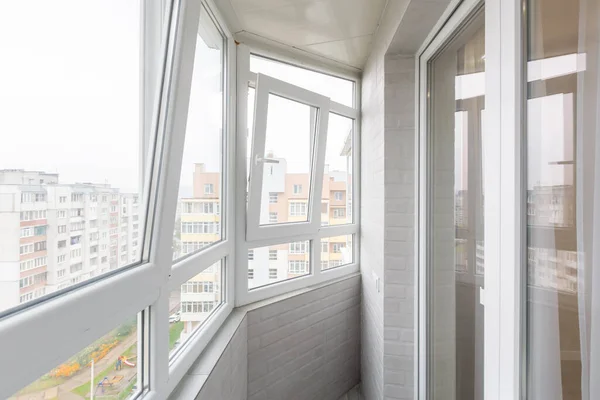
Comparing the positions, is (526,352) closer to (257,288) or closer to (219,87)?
(257,288)

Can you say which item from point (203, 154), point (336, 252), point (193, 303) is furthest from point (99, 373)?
point (336, 252)

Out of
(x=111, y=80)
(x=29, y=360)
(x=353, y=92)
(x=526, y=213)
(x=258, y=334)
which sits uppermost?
(x=353, y=92)

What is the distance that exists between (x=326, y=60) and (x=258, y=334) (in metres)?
2.06

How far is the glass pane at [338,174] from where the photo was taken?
2674 millimetres

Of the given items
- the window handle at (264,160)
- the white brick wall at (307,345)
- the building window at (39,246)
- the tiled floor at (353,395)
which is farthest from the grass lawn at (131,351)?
the tiled floor at (353,395)

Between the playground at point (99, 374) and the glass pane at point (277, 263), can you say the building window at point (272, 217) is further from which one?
the playground at point (99, 374)

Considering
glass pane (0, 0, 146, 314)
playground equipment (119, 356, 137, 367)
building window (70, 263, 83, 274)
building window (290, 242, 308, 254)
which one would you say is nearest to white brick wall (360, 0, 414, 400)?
building window (290, 242, 308, 254)

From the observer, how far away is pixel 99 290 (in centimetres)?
80

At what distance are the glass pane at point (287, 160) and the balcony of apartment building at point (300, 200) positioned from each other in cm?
2

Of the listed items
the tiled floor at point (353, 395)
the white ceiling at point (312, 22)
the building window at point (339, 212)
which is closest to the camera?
the white ceiling at point (312, 22)

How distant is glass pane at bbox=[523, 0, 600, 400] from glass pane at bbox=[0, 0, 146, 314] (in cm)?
111

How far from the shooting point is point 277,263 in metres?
2.39

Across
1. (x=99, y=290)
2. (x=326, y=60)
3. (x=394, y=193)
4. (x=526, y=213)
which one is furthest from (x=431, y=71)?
(x=99, y=290)

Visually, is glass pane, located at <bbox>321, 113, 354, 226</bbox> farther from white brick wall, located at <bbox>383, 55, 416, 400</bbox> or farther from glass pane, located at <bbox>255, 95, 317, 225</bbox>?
white brick wall, located at <bbox>383, 55, 416, 400</bbox>
